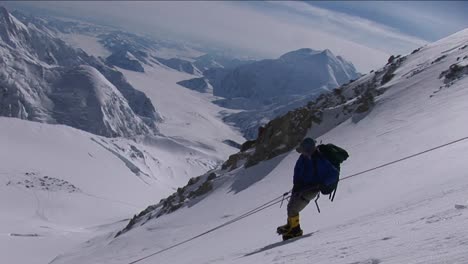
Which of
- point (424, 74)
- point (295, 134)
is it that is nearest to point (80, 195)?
point (295, 134)

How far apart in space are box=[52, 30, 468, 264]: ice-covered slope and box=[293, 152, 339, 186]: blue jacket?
95cm

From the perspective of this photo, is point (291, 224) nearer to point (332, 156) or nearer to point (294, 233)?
point (294, 233)

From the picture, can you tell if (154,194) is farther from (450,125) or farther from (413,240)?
(413,240)

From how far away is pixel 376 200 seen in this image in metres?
11.2

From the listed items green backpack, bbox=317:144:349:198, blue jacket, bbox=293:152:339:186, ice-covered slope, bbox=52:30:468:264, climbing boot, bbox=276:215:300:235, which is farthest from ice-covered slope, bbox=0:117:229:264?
green backpack, bbox=317:144:349:198

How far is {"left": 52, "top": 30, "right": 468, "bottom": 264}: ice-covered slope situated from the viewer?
6.43m

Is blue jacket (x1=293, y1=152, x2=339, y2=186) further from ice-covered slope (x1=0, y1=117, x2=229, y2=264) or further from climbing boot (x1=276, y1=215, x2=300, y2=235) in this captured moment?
ice-covered slope (x1=0, y1=117, x2=229, y2=264)

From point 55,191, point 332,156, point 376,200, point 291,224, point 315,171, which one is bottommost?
point 55,191

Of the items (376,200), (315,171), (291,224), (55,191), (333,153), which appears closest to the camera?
(333,153)

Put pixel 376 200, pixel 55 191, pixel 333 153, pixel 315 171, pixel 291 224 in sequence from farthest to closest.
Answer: pixel 55 191, pixel 376 200, pixel 291 224, pixel 315 171, pixel 333 153

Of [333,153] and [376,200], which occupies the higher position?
[333,153]

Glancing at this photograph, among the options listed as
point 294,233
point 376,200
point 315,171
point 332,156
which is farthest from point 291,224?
point 376,200

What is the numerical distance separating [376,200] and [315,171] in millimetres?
2508

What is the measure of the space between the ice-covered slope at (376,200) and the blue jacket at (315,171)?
95cm
